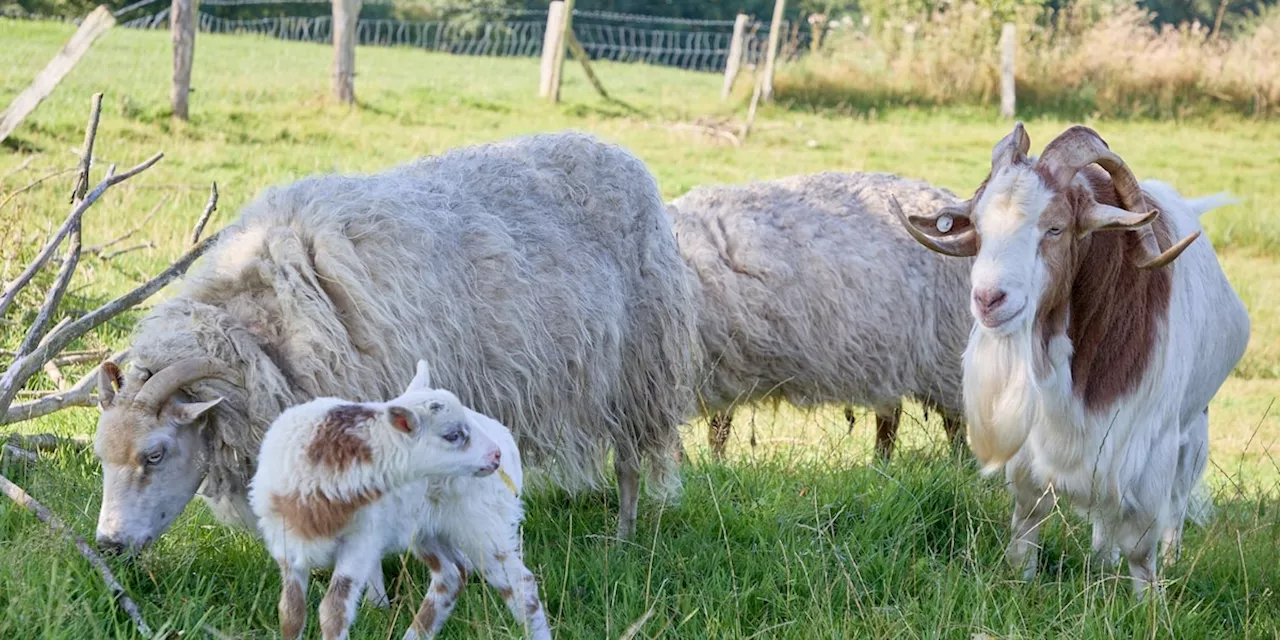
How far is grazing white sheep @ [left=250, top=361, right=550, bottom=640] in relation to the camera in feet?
8.58

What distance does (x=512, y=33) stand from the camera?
1265 inches

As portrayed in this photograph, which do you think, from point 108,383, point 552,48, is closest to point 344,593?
point 108,383

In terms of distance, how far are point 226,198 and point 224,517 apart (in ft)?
21.1

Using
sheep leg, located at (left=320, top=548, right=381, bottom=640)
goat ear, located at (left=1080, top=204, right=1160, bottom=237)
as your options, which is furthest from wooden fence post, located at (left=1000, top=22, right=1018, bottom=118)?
sheep leg, located at (left=320, top=548, right=381, bottom=640)

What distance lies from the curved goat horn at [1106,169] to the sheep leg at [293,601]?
2322 millimetres

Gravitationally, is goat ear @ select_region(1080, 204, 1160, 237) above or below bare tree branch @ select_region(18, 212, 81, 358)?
above

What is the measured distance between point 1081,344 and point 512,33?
1169 inches

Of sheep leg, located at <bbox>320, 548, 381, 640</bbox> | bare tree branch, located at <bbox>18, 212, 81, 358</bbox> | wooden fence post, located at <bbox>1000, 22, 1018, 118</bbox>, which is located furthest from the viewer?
wooden fence post, located at <bbox>1000, 22, 1018, 118</bbox>

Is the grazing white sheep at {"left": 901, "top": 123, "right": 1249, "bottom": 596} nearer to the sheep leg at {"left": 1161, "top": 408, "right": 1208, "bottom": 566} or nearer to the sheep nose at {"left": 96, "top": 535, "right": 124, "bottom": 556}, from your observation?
the sheep leg at {"left": 1161, "top": 408, "right": 1208, "bottom": 566}

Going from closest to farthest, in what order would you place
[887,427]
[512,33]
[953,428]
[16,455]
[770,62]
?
[16,455] < [953,428] < [887,427] < [770,62] < [512,33]

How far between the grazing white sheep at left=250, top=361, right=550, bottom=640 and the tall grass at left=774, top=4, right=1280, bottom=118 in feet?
51.3

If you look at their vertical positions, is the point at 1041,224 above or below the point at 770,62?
above

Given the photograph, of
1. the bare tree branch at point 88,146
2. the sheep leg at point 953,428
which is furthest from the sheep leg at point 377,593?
the sheep leg at point 953,428

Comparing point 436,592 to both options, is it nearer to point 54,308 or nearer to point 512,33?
point 54,308
